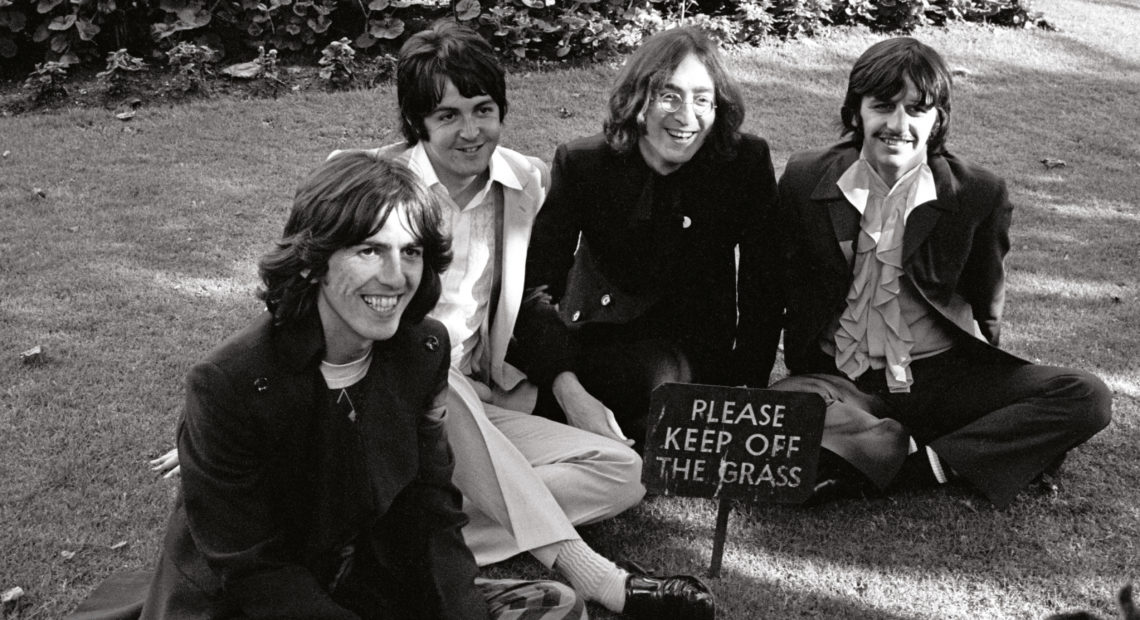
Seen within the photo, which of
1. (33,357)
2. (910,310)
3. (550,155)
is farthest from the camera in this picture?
(550,155)

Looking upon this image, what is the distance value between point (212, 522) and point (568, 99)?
18.6ft

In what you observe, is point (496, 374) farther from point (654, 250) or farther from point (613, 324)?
point (654, 250)

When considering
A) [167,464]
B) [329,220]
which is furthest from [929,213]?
[167,464]

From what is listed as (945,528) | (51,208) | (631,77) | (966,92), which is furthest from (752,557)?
(966,92)

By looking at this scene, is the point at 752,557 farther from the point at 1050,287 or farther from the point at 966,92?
the point at 966,92

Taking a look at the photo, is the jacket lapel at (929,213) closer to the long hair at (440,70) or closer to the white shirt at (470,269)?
the white shirt at (470,269)

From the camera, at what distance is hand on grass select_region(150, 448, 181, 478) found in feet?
12.9

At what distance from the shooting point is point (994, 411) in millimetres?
4148

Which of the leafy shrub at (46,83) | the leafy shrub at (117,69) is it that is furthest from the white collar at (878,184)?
the leafy shrub at (46,83)

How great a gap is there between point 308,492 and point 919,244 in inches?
95.8

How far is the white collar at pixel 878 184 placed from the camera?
13.5 feet

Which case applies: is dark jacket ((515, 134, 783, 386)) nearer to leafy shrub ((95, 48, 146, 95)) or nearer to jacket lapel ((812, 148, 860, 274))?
jacket lapel ((812, 148, 860, 274))

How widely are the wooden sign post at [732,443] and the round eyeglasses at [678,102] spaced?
106cm

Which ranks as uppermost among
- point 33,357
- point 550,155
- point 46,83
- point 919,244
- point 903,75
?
point 903,75
